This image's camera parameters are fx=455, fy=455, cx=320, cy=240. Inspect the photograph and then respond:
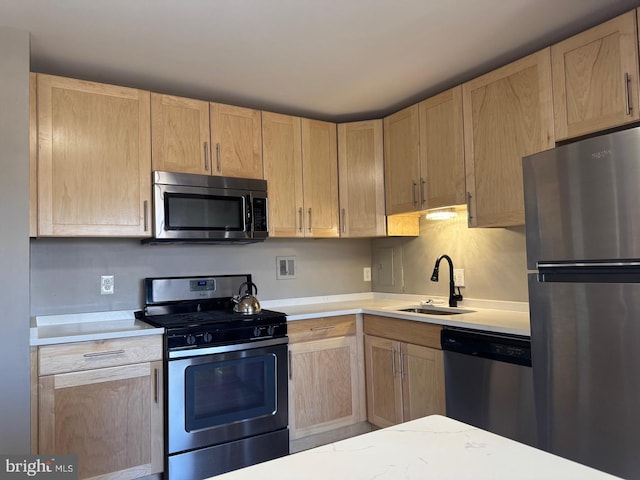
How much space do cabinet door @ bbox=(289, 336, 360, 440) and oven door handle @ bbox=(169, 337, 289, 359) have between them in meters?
0.14

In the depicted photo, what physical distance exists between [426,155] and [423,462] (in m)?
2.35

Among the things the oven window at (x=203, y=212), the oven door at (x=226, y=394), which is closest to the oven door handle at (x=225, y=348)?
the oven door at (x=226, y=394)

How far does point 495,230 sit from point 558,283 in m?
1.07

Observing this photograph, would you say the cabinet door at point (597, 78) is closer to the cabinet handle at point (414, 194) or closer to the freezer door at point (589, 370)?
the freezer door at point (589, 370)

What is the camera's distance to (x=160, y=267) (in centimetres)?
290

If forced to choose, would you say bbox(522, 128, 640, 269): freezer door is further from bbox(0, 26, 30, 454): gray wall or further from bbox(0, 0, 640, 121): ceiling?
bbox(0, 26, 30, 454): gray wall

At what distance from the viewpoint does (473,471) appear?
0.75 m

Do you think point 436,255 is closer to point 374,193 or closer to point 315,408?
point 374,193

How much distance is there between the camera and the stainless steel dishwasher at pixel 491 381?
201 centimetres

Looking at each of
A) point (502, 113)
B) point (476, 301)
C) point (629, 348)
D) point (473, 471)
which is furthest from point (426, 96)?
point (473, 471)

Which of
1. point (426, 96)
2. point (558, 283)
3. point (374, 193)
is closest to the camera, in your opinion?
point (558, 283)

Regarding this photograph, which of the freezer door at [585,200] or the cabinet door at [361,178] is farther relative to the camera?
the cabinet door at [361,178]

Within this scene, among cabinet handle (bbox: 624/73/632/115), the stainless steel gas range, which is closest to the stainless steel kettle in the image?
the stainless steel gas range

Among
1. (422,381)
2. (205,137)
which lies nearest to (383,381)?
(422,381)
